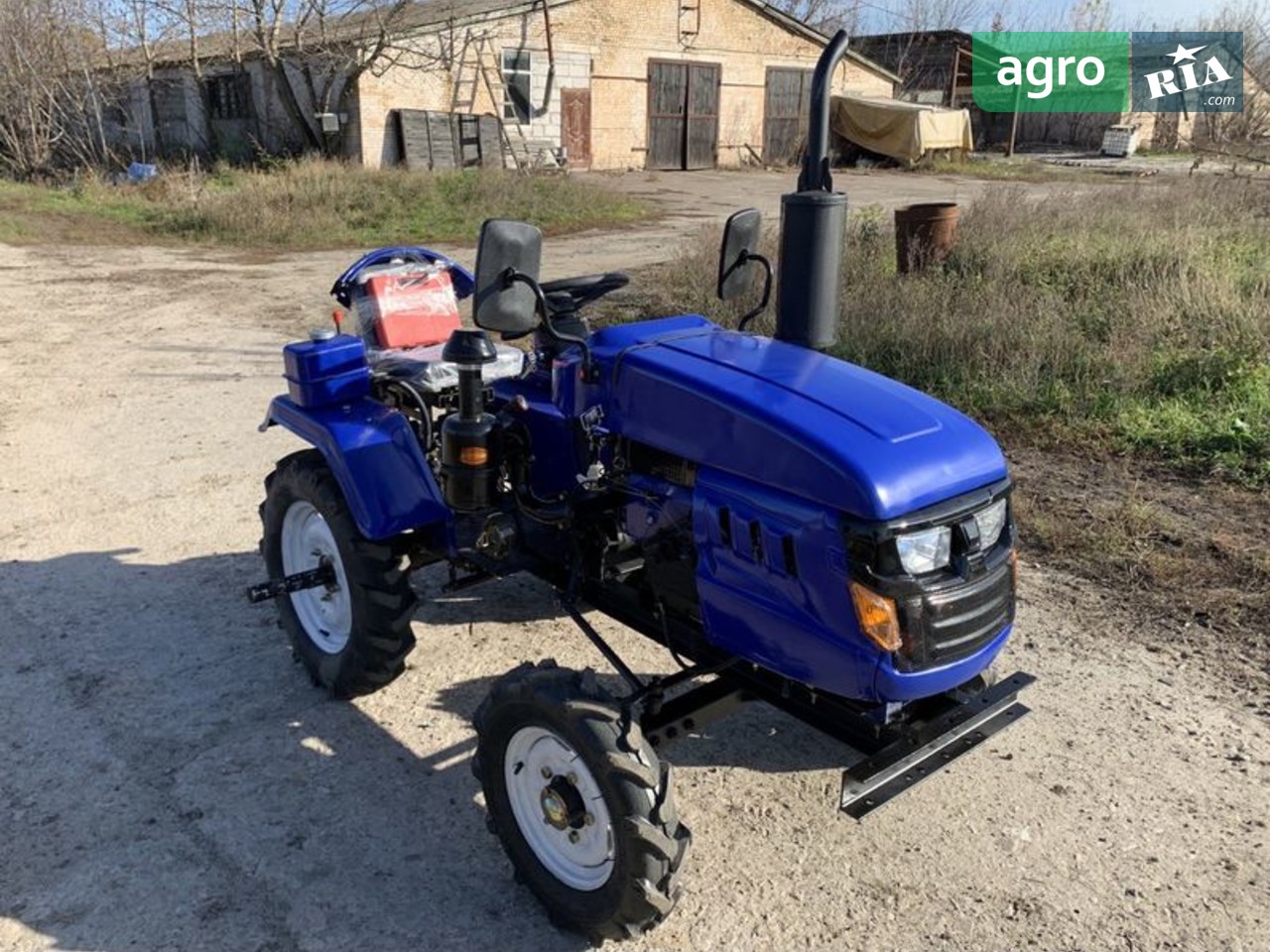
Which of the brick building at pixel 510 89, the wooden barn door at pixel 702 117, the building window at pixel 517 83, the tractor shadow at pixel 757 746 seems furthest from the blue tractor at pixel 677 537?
the wooden barn door at pixel 702 117

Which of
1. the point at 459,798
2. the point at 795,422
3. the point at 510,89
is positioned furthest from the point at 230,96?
the point at 795,422

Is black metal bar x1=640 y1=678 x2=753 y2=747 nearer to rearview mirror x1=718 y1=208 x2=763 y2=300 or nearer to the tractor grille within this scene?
the tractor grille

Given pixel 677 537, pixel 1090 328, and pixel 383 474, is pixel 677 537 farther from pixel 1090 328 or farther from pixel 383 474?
pixel 1090 328

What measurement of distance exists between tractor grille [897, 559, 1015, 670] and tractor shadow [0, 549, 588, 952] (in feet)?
3.43

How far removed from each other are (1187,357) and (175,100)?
2299 cm

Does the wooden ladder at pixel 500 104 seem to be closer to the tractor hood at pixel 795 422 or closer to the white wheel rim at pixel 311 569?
the white wheel rim at pixel 311 569

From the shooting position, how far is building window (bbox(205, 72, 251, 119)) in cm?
2155

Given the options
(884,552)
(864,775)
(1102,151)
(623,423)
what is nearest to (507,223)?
(623,423)

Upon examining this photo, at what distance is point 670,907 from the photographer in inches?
87.9

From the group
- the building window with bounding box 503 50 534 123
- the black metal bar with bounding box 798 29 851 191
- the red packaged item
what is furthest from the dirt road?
the building window with bounding box 503 50 534 123

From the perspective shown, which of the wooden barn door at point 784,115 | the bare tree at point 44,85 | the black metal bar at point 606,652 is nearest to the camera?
the black metal bar at point 606,652

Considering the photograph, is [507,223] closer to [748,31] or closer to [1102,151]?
→ [748,31]

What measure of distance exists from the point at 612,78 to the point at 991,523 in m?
23.2

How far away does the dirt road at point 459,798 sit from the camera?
8.07ft
